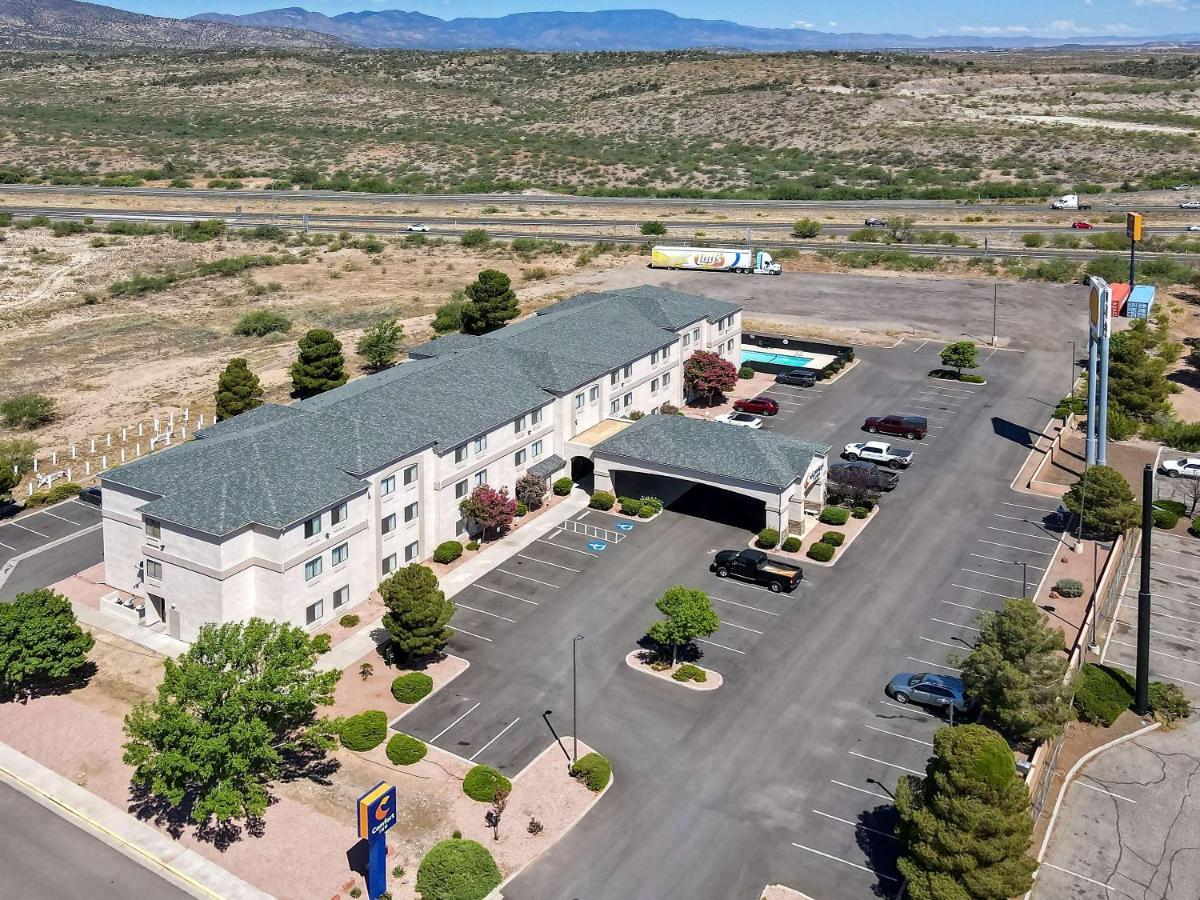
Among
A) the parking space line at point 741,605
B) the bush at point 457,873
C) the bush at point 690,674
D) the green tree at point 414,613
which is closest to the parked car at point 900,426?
the parking space line at point 741,605

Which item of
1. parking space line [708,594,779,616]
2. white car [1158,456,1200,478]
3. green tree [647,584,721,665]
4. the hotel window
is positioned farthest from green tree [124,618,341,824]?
white car [1158,456,1200,478]

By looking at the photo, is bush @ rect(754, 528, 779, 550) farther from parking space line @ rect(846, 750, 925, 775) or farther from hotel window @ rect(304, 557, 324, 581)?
hotel window @ rect(304, 557, 324, 581)

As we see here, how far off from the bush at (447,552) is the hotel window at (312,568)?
858 cm

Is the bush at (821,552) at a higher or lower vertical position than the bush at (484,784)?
higher

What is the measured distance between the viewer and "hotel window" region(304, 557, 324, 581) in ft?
174

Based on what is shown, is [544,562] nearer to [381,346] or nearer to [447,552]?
[447,552]

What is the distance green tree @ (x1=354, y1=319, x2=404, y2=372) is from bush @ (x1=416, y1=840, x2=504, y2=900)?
61724 mm

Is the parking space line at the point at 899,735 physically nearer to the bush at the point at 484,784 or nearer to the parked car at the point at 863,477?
the bush at the point at 484,784

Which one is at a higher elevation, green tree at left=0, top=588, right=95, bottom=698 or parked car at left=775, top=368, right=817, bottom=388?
parked car at left=775, top=368, right=817, bottom=388

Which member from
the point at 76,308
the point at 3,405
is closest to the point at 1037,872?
the point at 3,405

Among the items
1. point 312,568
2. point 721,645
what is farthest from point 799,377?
point 312,568

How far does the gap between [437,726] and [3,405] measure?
57145 mm

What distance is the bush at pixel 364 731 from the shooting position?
45.1 metres

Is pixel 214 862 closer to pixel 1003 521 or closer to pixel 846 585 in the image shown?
pixel 846 585
